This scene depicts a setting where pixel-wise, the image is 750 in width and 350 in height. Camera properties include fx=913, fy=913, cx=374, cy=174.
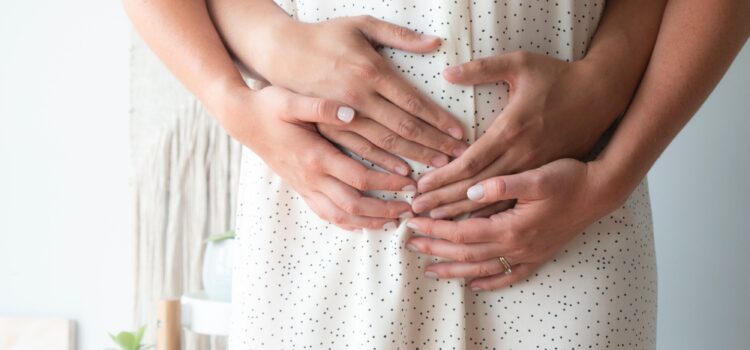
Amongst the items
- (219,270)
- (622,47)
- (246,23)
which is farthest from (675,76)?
(219,270)

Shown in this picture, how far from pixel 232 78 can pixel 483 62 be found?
0.73ft

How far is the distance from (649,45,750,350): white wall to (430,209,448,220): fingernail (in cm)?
77

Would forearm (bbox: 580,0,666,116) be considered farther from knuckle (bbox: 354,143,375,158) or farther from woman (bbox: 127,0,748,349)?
knuckle (bbox: 354,143,375,158)

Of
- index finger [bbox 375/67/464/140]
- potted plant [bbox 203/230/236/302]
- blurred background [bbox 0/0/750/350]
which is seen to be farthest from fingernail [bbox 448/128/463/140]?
blurred background [bbox 0/0/750/350]

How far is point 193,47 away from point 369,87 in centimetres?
18

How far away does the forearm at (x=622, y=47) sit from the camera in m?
0.79

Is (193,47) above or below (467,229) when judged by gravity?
above

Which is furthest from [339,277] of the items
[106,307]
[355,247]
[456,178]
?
[106,307]

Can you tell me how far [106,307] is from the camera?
225cm

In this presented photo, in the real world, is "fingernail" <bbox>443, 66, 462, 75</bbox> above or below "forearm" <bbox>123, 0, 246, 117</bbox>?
below

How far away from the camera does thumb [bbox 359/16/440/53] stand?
2.47 ft

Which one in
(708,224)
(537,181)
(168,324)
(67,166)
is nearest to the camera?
(537,181)

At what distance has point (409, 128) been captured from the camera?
744 millimetres

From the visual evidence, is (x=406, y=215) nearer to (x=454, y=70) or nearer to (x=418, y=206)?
(x=418, y=206)
